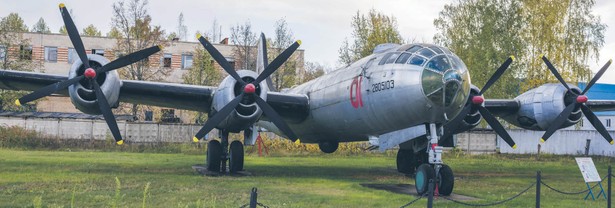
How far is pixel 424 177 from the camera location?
587 inches

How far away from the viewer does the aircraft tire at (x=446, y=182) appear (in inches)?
592

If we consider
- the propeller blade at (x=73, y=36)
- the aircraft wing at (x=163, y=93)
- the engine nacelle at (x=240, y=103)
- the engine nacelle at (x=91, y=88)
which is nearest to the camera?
the engine nacelle at (x=91, y=88)

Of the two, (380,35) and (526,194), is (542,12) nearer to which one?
(380,35)

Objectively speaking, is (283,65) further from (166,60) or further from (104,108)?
(104,108)

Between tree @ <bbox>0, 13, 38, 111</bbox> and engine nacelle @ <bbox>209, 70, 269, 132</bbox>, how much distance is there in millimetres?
36912

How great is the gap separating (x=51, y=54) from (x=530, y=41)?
44.5 metres

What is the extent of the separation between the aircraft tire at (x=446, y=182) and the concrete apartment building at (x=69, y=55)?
43.0 meters

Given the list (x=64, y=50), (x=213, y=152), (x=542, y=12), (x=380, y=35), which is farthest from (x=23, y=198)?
(x=64, y=50)

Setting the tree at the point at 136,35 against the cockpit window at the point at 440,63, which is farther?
the tree at the point at 136,35

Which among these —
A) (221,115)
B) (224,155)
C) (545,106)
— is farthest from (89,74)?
(545,106)

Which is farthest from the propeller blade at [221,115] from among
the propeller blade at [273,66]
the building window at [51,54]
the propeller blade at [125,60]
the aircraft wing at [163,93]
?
the building window at [51,54]

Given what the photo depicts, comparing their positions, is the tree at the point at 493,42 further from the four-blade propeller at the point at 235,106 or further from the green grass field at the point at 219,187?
the four-blade propeller at the point at 235,106

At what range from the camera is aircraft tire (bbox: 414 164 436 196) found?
14820 mm

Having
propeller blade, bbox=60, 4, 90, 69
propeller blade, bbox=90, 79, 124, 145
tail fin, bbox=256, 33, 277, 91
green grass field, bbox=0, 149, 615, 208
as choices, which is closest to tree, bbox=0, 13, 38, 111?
tail fin, bbox=256, 33, 277, 91
